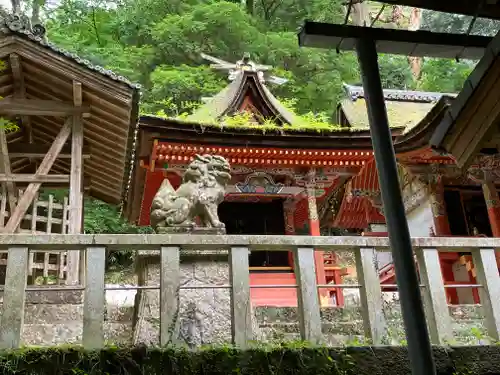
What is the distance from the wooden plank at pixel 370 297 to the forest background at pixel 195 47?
17.1 metres

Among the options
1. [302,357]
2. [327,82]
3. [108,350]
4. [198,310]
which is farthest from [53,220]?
[327,82]

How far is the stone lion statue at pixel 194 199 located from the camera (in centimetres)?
688

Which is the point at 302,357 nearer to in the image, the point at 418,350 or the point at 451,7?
the point at 418,350

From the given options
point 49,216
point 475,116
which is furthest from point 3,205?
point 475,116

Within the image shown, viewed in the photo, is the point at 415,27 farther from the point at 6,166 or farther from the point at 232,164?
the point at 6,166

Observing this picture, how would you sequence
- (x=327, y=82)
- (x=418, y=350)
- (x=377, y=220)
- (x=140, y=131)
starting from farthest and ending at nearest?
(x=327, y=82) → (x=377, y=220) → (x=140, y=131) → (x=418, y=350)

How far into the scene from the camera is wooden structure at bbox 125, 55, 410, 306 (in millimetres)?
12039

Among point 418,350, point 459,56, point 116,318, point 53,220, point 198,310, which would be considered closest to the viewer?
point 418,350

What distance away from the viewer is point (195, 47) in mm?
25219

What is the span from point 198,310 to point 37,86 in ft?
20.2

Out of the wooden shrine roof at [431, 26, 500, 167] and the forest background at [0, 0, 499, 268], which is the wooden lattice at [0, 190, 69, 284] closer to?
the wooden shrine roof at [431, 26, 500, 167]

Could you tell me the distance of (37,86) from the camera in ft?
32.7

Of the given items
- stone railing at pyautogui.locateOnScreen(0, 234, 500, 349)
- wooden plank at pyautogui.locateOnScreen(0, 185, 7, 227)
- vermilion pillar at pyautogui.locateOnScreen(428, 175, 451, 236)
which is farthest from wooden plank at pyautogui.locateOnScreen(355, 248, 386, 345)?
vermilion pillar at pyautogui.locateOnScreen(428, 175, 451, 236)

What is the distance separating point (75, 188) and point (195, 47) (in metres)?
17.4
